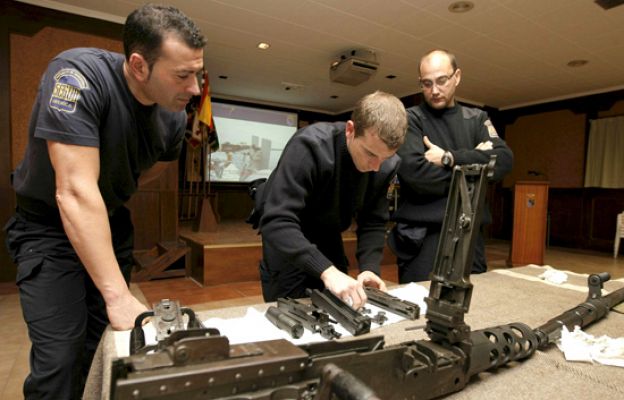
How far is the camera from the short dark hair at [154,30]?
915mm

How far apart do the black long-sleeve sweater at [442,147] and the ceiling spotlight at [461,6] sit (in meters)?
2.40

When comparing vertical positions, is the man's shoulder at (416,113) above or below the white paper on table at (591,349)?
above

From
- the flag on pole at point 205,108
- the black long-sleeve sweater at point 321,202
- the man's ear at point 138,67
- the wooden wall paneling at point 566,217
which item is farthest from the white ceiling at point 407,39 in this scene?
the man's ear at point 138,67

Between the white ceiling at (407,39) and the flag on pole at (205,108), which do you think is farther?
the flag on pole at (205,108)

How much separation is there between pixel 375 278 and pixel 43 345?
0.92 meters

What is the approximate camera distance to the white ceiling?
145 inches

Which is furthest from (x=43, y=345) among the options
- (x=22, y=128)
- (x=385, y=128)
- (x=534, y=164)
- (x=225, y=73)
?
(x=534, y=164)

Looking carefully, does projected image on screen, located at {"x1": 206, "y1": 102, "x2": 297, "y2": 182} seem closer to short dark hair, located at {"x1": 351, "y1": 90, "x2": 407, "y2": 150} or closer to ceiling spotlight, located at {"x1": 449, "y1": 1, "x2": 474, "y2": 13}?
ceiling spotlight, located at {"x1": 449, "y1": 1, "x2": 474, "y2": 13}

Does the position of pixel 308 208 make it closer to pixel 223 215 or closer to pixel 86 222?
pixel 86 222

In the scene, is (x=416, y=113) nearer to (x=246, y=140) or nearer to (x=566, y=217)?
(x=246, y=140)

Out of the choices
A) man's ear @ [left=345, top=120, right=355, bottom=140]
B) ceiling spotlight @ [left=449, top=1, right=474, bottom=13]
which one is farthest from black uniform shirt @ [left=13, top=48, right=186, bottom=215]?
ceiling spotlight @ [left=449, top=1, right=474, bottom=13]

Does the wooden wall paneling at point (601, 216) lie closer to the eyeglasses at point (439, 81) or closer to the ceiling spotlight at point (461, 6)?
the ceiling spotlight at point (461, 6)

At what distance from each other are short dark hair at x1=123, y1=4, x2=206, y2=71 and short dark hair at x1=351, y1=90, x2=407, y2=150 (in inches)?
19.1

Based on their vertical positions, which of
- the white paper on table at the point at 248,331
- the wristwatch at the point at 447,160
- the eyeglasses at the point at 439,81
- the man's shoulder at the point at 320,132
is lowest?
the white paper on table at the point at 248,331
